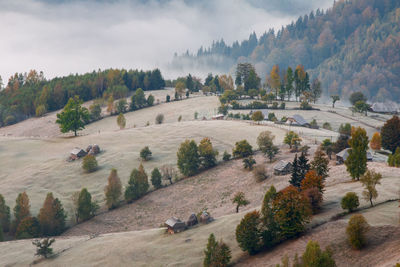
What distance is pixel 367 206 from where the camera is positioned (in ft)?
142

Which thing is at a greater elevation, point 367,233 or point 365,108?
point 365,108

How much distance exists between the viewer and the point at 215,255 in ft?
127

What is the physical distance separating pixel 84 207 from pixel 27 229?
1055 centimetres

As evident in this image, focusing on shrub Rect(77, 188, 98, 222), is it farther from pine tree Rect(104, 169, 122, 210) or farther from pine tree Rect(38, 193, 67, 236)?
pine tree Rect(104, 169, 122, 210)

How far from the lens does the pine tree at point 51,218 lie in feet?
215

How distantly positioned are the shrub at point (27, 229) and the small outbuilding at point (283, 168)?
4688 centimetres

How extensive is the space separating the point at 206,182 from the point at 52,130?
103 metres

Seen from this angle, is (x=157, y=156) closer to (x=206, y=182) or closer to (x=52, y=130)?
(x=206, y=182)

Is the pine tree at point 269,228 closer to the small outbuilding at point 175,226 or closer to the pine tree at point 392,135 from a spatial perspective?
the small outbuilding at point 175,226

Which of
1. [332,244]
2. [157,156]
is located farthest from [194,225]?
[157,156]

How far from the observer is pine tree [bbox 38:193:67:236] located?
215 ft

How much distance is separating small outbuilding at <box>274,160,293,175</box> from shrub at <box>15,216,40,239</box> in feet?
154

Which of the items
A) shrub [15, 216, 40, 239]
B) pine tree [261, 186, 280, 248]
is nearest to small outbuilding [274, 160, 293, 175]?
pine tree [261, 186, 280, 248]

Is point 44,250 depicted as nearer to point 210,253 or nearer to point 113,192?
point 113,192
